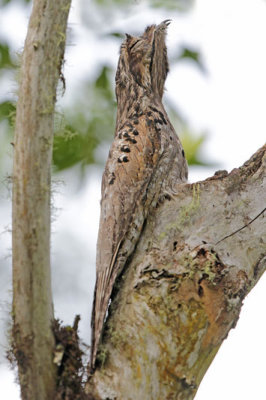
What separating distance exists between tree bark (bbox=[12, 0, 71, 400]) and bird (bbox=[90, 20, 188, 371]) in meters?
0.38

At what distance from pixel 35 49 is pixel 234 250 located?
4.77 feet

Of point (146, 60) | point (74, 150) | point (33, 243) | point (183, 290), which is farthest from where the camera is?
point (146, 60)

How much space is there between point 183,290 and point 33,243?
86cm

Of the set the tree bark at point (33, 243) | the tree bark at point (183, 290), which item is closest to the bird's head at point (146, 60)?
the tree bark at point (183, 290)

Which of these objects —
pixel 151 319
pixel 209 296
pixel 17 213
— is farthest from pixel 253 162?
pixel 17 213

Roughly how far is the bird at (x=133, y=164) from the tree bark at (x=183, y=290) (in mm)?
89

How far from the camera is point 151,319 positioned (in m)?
2.68

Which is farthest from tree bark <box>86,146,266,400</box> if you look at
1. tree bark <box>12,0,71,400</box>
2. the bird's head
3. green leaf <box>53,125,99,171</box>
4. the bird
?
the bird's head

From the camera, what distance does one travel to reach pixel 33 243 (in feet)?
7.41

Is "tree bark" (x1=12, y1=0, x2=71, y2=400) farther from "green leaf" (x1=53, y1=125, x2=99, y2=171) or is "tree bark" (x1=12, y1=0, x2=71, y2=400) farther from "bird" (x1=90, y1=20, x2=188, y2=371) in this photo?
"green leaf" (x1=53, y1=125, x2=99, y2=171)

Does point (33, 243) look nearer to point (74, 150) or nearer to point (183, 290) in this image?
point (183, 290)

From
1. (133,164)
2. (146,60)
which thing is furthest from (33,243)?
(146,60)

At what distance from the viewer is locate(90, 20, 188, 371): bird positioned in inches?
121

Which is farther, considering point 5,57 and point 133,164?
point 5,57
